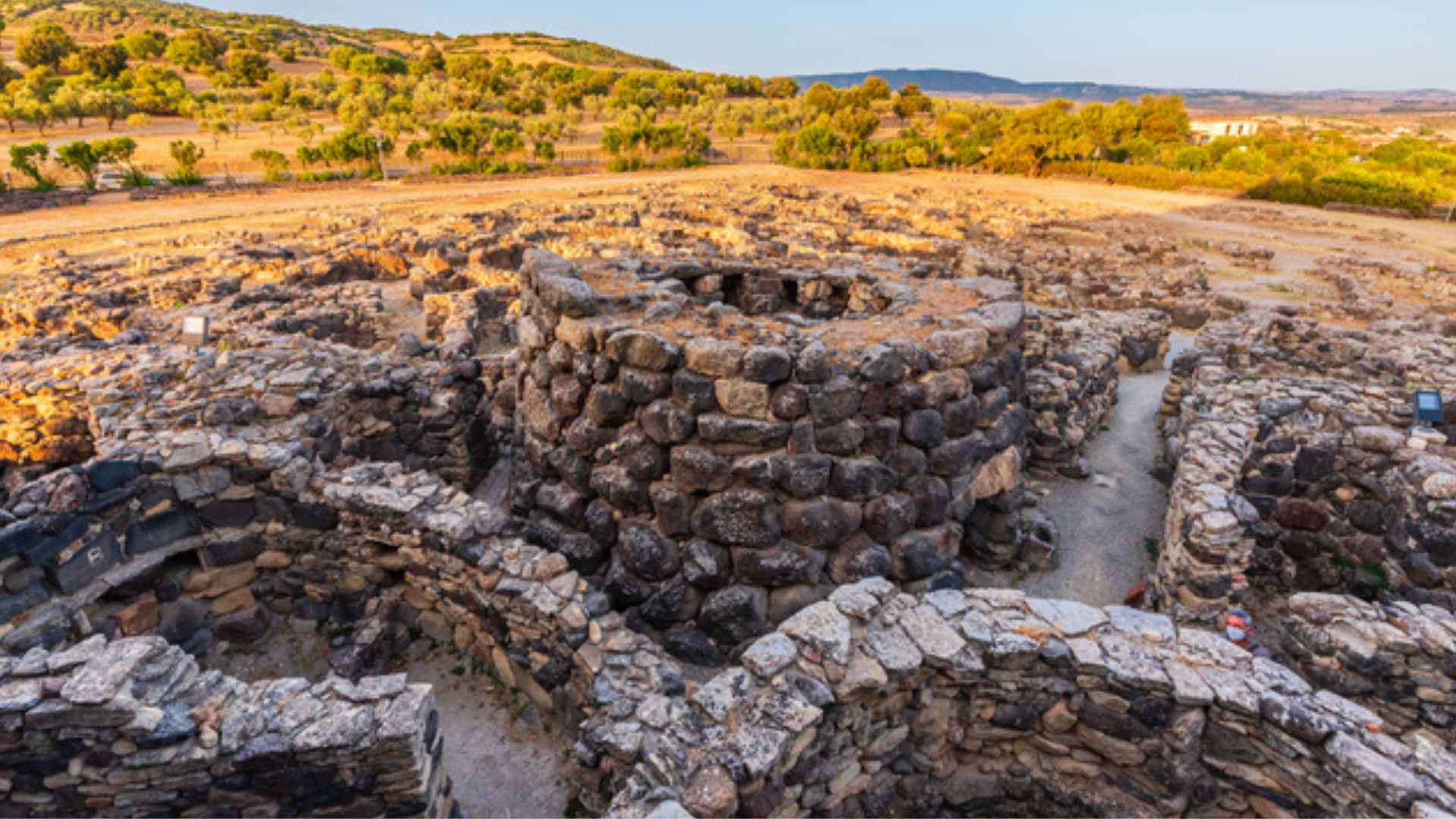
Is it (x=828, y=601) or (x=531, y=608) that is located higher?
(x=828, y=601)

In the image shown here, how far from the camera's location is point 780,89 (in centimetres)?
12450

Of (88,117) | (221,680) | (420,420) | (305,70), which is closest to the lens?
(221,680)

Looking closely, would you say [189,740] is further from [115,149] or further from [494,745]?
[115,149]

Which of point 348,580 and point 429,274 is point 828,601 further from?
point 429,274

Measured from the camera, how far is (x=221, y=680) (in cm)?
554

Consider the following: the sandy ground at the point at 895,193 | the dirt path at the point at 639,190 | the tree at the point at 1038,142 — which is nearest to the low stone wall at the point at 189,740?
the dirt path at the point at 639,190

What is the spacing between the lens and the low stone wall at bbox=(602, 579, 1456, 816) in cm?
495

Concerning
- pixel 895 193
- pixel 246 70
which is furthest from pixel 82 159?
pixel 246 70

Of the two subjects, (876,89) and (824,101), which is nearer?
(876,89)

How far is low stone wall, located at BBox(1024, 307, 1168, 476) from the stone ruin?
15 cm

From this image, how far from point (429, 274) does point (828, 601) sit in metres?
18.6

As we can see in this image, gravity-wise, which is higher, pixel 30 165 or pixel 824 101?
pixel 824 101

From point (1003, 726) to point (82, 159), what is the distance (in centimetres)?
5280

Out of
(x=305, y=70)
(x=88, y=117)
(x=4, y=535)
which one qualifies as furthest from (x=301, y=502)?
(x=305, y=70)
